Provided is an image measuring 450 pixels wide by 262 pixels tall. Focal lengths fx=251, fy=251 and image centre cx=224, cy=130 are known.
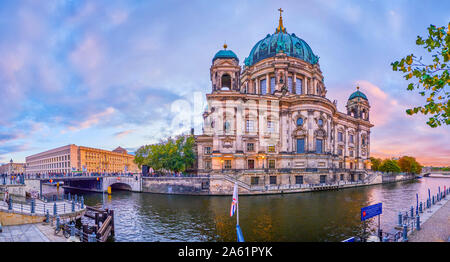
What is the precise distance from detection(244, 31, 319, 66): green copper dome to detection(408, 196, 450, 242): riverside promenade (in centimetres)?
5743

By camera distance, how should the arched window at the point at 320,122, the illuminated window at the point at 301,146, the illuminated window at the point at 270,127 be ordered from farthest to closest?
the arched window at the point at 320,122
the illuminated window at the point at 301,146
the illuminated window at the point at 270,127

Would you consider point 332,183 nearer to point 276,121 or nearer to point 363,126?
point 276,121

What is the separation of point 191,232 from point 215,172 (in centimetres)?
3055

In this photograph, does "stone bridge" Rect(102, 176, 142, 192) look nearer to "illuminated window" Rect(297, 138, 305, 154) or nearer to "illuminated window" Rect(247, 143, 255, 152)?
"illuminated window" Rect(247, 143, 255, 152)

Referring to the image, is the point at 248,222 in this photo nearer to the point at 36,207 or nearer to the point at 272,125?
the point at 36,207

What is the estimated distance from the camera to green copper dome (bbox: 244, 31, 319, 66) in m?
73.9

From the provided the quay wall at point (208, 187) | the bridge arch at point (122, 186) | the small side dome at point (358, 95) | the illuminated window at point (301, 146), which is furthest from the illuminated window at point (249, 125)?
the small side dome at point (358, 95)

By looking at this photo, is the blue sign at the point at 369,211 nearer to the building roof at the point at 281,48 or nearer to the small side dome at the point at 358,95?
the building roof at the point at 281,48

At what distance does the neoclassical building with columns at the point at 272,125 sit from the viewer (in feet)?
184

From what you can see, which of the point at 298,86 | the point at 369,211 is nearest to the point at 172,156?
the point at 298,86

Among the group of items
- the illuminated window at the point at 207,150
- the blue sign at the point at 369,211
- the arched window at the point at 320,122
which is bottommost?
the blue sign at the point at 369,211

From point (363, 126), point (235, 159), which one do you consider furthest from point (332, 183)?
point (363, 126)

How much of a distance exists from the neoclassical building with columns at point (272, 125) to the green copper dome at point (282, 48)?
360 mm

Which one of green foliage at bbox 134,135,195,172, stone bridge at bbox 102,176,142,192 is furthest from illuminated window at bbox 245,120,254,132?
stone bridge at bbox 102,176,142,192
